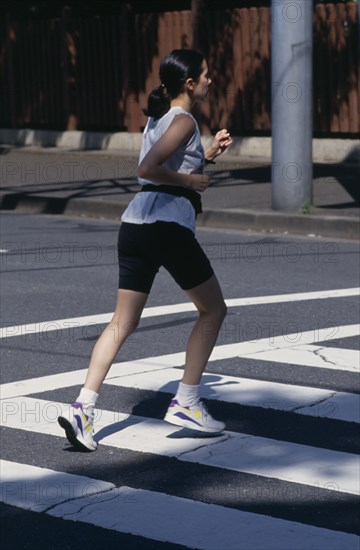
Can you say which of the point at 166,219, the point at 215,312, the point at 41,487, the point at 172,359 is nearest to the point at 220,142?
the point at 166,219

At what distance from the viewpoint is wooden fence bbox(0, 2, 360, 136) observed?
67.9ft

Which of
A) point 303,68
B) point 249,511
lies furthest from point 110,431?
point 303,68

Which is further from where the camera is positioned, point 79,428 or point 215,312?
point 215,312

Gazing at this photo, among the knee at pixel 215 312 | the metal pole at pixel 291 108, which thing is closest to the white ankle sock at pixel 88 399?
the knee at pixel 215 312

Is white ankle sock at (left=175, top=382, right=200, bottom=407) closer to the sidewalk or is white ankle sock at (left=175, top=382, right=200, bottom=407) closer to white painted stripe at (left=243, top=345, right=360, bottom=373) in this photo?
white painted stripe at (left=243, top=345, right=360, bottom=373)

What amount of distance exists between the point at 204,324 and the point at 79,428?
810 mm

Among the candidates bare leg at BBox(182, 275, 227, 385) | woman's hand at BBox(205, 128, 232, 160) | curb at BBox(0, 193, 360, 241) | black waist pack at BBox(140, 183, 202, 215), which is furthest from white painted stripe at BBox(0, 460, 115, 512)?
curb at BBox(0, 193, 360, 241)

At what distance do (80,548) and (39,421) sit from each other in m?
1.90

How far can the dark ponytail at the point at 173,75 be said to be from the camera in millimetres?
6020

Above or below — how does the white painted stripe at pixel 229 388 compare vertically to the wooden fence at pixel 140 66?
below

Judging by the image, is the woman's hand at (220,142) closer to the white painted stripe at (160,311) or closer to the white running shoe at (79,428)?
the white running shoe at (79,428)

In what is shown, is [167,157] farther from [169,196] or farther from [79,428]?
[79,428]

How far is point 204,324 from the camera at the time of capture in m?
6.24

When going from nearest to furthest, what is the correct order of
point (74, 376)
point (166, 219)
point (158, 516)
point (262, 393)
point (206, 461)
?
point (158, 516) → point (206, 461) → point (166, 219) → point (262, 393) → point (74, 376)
